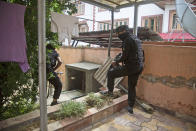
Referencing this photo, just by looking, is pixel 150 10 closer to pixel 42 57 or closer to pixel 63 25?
pixel 63 25

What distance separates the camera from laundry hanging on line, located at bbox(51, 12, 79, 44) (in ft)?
10.9

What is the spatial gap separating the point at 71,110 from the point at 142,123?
5.71ft

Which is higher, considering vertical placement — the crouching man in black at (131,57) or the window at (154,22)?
the window at (154,22)

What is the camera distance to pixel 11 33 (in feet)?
7.75

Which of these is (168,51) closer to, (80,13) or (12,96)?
(12,96)

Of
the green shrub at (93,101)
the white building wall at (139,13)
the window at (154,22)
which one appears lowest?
the green shrub at (93,101)

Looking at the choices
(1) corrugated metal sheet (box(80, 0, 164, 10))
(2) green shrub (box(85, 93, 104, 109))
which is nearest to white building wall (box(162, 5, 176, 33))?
(1) corrugated metal sheet (box(80, 0, 164, 10))

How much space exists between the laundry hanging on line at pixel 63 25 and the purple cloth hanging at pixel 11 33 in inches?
35.6

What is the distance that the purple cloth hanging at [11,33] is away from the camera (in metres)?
2.29

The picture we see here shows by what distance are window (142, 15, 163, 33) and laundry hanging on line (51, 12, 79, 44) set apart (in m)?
12.5

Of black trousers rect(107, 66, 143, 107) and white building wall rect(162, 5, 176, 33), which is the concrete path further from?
white building wall rect(162, 5, 176, 33)

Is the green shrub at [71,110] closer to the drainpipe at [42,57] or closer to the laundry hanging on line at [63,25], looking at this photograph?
the drainpipe at [42,57]

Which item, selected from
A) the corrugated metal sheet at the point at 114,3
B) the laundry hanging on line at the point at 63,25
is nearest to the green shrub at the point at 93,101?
the laundry hanging on line at the point at 63,25

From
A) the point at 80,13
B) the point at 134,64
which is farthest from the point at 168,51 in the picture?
the point at 80,13
